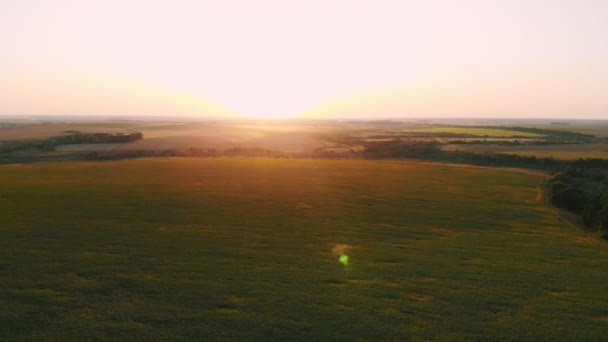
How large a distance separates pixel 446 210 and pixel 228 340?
21.9 meters

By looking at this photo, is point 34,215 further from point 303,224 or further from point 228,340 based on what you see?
point 228,340

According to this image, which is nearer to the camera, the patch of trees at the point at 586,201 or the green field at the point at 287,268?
the green field at the point at 287,268

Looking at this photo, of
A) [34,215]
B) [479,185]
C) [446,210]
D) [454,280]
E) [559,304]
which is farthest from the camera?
[479,185]

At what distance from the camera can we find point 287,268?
16219 millimetres

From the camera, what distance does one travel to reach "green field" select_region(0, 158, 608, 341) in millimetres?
11742

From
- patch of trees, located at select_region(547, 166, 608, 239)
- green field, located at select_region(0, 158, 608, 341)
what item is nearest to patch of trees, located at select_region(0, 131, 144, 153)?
green field, located at select_region(0, 158, 608, 341)

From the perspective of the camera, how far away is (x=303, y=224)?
2391cm

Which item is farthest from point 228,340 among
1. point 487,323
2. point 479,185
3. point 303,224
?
point 479,185

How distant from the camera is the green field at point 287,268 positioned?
11.7 m

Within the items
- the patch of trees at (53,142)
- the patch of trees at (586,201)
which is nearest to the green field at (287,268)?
the patch of trees at (586,201)

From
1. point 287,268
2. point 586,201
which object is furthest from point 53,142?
point 586,201

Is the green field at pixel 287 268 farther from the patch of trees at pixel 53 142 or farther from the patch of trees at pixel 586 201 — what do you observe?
the patch of trees at pixel 53 142

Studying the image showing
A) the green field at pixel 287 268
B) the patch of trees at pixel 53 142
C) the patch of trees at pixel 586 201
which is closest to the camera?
the green field at pixel 287 268

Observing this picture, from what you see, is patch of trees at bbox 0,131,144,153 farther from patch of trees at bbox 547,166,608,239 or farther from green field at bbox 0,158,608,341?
patch of trees at bbox 547,166,608,239
